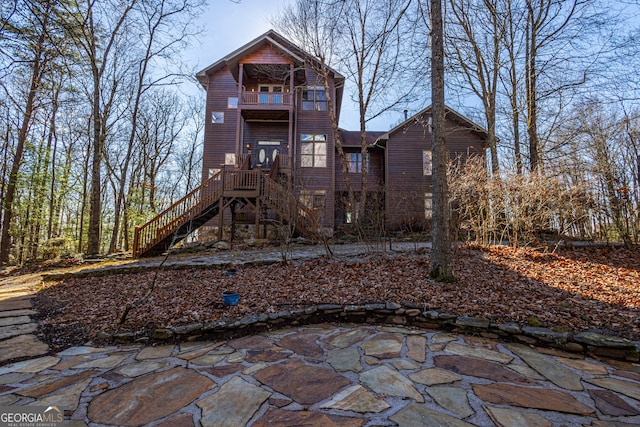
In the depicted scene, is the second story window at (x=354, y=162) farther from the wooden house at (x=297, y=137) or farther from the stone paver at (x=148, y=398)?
the stone paver at (x=148, y=398)

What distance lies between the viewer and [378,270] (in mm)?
5766

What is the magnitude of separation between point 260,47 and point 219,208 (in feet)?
28.5

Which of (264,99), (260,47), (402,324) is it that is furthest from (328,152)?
(402,324)

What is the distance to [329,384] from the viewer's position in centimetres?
240

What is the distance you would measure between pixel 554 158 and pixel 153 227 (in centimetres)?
1322

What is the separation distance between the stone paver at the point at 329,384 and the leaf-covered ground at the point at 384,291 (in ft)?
2.35

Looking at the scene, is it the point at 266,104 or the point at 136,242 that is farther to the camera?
the point at 266,104

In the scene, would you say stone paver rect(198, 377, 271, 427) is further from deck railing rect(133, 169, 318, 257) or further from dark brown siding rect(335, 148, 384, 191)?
dark brown siding rect(335, 148, 384, 191)

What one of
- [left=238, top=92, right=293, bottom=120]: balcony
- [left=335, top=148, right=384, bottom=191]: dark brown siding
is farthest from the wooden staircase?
[left=335, top=148, right=384, bottom=191]: dark brown siding

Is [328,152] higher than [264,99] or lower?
lower

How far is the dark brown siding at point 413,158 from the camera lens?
14.4 m

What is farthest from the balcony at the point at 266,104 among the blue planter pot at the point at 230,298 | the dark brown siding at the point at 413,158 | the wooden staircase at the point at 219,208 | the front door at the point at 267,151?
the blue planter pot at the point at 230,298

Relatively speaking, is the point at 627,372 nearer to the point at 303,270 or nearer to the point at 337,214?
the point at 303,270

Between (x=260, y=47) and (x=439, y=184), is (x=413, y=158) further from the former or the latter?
(x=439, y=184)
